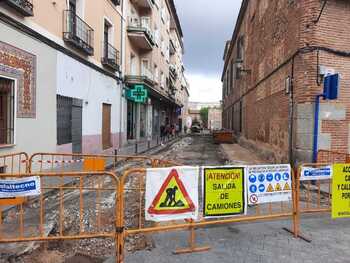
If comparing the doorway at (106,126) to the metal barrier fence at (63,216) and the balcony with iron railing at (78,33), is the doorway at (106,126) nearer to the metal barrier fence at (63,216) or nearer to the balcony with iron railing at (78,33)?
the balcony with iron railing at (78,33)

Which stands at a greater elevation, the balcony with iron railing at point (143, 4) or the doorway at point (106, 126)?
the balcony with iron railing at point (143, 4)

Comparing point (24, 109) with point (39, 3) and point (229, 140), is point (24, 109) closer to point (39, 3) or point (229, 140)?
point (39, 3)

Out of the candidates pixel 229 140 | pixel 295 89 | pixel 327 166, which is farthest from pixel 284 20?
pixel 229 140

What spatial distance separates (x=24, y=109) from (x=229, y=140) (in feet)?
66.1

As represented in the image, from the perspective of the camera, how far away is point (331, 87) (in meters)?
8.69

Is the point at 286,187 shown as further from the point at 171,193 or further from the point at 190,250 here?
the point at 171,193

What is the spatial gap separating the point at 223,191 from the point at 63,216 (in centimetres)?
300

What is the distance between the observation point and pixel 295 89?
9.82m

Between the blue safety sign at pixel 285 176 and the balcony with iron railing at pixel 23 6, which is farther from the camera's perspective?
the balcony with iron railing at pixel 23 6

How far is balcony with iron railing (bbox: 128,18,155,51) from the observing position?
Answer: 21078mm

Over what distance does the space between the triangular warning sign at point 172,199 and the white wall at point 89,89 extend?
8646 mm

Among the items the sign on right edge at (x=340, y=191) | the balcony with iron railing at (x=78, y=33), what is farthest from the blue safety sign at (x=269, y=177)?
the balcony with iron railing at (x=78, y=33)

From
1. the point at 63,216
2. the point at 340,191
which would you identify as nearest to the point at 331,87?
the point at 340,191

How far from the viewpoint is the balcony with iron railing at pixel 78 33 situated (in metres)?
12.1
